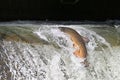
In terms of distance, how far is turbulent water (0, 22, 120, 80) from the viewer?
8.00 feet

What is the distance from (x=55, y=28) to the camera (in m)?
2.86

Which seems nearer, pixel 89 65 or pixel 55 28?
pixel 89 65

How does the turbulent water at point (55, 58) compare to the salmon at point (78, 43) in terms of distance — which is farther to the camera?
the salmon at point (78, 43)

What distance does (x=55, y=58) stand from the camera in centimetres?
256

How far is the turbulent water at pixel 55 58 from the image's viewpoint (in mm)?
2438

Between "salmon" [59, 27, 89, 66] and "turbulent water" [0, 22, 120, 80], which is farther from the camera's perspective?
"salmon" [59, 27, 89, 66]
